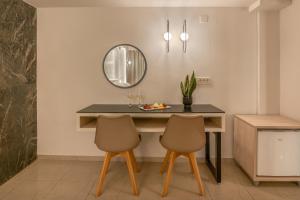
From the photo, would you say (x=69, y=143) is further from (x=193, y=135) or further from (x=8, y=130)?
(x=193, y=135)

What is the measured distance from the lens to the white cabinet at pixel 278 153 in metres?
2.83

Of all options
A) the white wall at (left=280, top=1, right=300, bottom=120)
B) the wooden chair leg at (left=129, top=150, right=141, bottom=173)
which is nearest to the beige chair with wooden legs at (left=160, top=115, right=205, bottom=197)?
the wooden chair leg at (left=129, top=150, right=141, bottom=173)

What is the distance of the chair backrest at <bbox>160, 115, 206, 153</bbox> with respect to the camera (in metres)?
2.61

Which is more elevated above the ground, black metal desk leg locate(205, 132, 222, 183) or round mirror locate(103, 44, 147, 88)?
round mirror locate(103, 44, 147, 88)

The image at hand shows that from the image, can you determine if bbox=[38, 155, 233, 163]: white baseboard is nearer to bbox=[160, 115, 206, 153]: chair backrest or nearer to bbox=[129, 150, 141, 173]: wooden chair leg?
bbox=[129, 150, 141, 173]: wooden chair leg

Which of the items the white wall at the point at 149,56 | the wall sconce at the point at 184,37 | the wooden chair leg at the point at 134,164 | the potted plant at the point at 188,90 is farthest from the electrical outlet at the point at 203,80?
the wooden chair leg at the point at 134,164

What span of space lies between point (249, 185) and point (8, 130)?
9.05 feet

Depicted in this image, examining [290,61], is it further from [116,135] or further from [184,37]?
[116,135]

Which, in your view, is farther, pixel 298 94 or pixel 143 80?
pixel 143 80

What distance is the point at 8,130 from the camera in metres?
3.06

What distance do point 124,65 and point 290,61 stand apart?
210cm

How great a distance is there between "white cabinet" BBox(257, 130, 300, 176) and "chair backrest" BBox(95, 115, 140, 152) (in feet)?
4.46

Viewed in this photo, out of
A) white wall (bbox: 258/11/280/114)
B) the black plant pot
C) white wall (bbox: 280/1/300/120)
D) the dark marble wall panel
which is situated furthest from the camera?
white wall (bbox: 258/11/280/114)

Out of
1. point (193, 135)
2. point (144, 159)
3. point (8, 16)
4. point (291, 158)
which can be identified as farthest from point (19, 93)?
point (291, 158)
